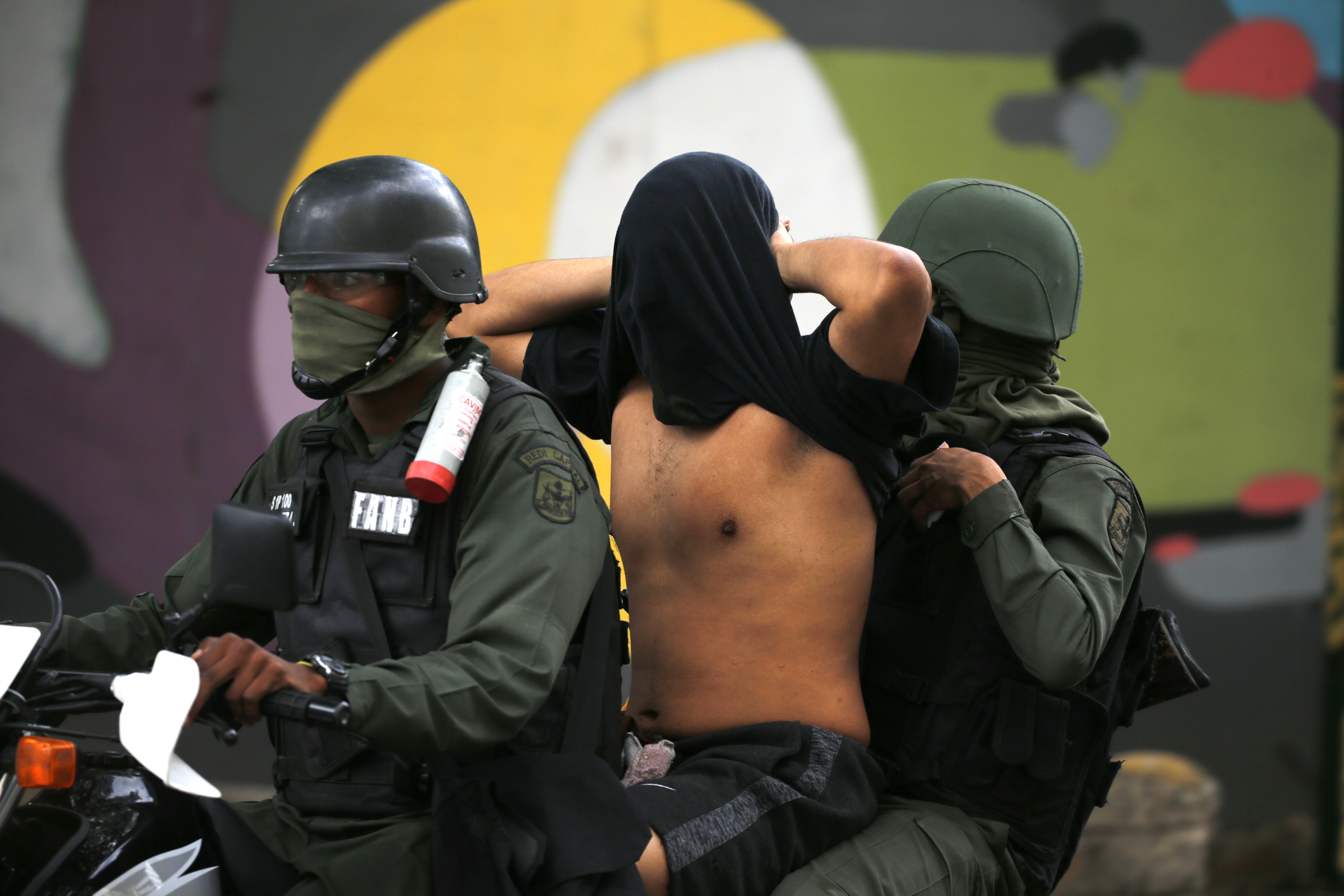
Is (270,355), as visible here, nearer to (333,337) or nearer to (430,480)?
(333,337)

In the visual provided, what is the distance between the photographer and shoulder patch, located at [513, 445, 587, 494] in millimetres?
2062

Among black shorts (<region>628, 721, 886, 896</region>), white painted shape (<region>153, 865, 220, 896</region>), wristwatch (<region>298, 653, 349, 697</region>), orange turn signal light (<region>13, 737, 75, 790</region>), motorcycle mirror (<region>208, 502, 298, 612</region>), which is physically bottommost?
black shorts (<region>628, 721, 886, 896</region>)

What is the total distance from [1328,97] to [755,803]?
4.94m

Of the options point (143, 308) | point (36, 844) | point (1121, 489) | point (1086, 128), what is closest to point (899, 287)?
point (1121, 489)

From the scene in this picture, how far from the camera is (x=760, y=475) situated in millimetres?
2582

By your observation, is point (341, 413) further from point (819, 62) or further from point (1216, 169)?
point (1216, 169)

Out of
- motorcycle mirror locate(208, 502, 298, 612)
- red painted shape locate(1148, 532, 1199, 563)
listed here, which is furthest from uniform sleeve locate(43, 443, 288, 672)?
red painted shape locate(1148, 532, 1199, 563)

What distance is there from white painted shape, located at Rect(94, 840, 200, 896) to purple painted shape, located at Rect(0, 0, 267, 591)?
3784mm

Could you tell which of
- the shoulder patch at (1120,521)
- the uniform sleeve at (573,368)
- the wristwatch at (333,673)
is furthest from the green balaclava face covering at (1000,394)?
the wristwatch at (333,673)

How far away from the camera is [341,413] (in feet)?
7.65

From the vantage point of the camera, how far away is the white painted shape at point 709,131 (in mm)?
5453

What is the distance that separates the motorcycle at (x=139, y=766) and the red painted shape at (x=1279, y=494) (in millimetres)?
4989

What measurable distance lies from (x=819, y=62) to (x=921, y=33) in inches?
19.0

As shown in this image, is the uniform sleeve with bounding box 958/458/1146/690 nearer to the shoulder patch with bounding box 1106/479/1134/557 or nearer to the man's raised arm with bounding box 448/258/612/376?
the shoulder patch with bounding box 1106/479/1134/557
